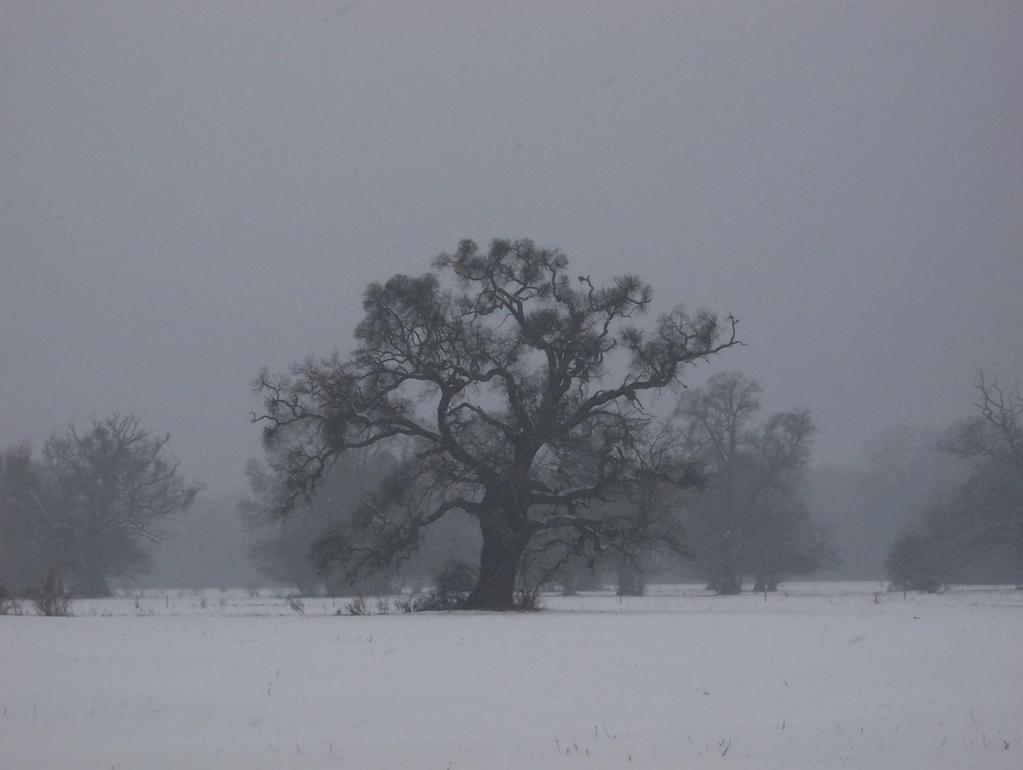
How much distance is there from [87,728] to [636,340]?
22434mm

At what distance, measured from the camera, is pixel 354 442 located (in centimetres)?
3250

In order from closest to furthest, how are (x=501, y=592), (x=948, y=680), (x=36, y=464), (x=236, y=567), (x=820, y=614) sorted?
(x=948, y=680)
(x=820, y=614)
(x=501, y=592)
(x=36, y=464)
(x=236, y=567)

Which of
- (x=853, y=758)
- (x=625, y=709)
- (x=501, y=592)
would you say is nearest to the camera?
(x=853, y=758)

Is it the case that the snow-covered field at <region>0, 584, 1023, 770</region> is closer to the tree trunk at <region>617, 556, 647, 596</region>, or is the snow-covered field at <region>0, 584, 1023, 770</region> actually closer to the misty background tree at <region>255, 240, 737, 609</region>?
the misty background tree at <region>255, 240, 737, 609</region>

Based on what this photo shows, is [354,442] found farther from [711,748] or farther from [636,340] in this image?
[711,748]

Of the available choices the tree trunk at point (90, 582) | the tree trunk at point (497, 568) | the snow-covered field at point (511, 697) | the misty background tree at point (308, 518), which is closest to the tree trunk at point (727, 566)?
the misty background tree at point (308, 518)

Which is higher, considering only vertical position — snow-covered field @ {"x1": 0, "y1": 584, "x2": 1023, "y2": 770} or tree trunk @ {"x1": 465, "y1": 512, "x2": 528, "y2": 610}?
tree trunk @ {"x1": 465, "y1": 512, "x2": 528, "y2": 610}

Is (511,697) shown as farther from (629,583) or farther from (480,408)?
(629,583)

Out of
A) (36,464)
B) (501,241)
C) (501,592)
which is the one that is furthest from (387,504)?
(36,464)

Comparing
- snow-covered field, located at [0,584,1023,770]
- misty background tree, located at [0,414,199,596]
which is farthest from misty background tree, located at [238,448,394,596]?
snow-covered field, located at [0,584,1023,770]

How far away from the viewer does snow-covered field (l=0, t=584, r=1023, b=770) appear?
11086 mm

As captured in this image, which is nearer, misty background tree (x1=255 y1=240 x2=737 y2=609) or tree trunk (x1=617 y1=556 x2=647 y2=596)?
misty background tree (x1=255 y1=240 x2=737 y2=609)

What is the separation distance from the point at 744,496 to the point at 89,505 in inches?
1304

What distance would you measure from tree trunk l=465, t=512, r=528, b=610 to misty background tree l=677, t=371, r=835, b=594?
1096 inches
